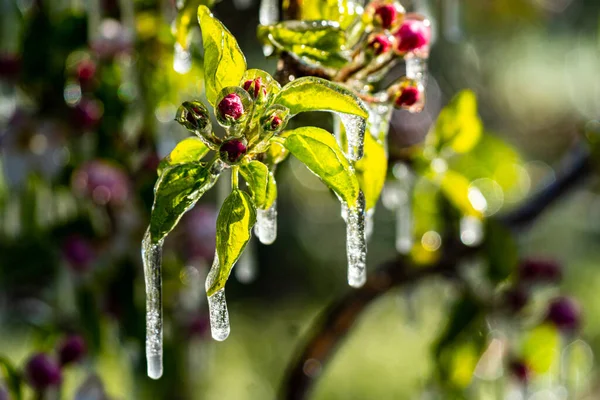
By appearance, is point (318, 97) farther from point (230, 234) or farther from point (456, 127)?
point (456, 127)

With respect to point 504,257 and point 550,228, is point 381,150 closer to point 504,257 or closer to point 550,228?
point 504,257

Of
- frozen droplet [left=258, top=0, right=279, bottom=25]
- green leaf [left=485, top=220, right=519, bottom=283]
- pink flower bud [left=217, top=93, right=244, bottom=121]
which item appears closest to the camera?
pink flower bud [left=217, top=93, right=244, bottom=121]

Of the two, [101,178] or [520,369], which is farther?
[520,369]

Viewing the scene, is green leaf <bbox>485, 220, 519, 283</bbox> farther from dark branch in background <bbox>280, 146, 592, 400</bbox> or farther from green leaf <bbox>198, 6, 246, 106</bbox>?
green leaf <bbox>198, 6, 246, 106</bbox>

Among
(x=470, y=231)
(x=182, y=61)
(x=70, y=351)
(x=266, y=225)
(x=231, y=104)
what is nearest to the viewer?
(x=231, y=104)

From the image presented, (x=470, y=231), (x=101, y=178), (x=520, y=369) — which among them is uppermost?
(x=101, y=178)

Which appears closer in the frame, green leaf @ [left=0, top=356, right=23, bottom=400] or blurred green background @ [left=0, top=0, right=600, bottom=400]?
green leaf @ [left=0, top=356, right=23, bottom=400]

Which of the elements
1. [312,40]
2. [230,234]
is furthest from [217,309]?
[312,40]

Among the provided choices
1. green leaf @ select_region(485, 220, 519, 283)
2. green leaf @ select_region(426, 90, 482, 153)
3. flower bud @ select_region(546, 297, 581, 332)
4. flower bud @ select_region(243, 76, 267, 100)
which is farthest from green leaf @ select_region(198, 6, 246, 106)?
flower bud @ select_region(546, 297, 581, 332)
